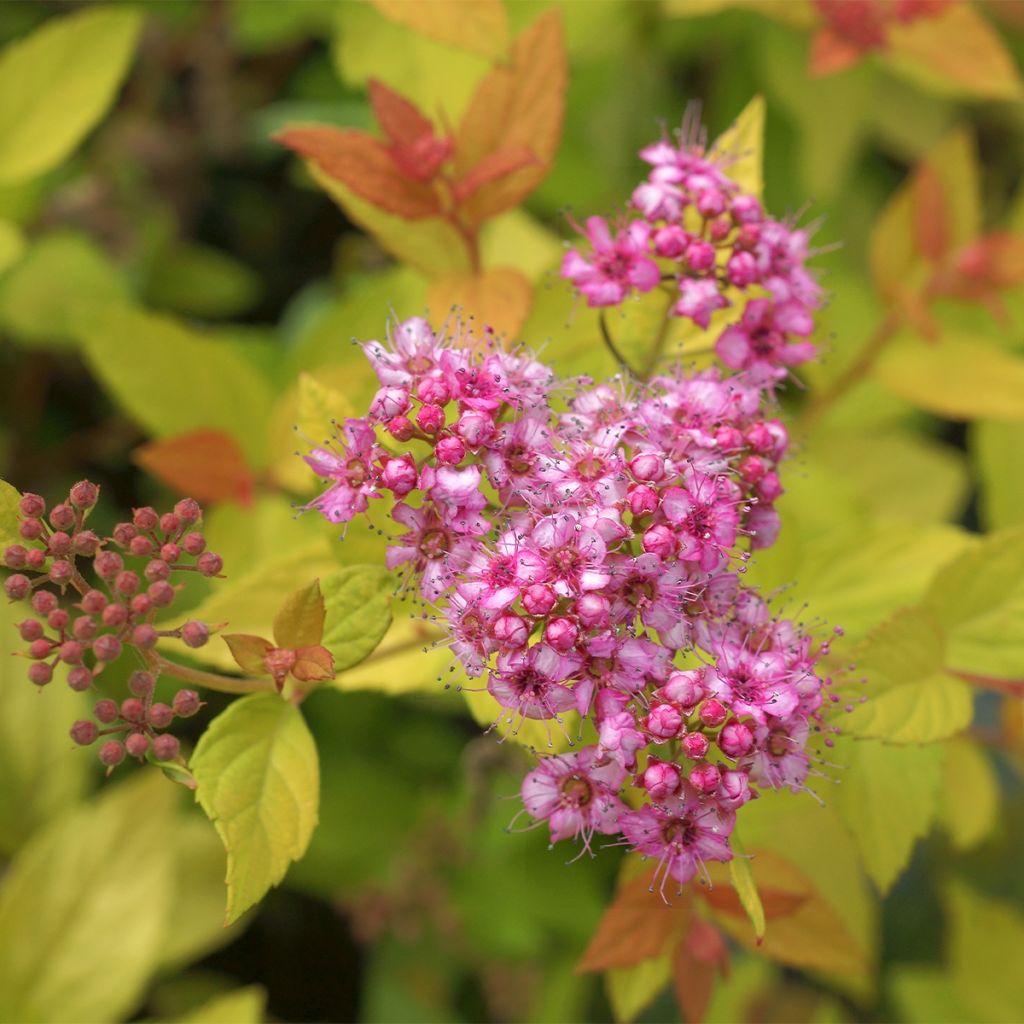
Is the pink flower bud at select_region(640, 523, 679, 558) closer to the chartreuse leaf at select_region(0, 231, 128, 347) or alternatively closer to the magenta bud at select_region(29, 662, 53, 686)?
the magenta bud at select_region(29, 662, 53, 686)

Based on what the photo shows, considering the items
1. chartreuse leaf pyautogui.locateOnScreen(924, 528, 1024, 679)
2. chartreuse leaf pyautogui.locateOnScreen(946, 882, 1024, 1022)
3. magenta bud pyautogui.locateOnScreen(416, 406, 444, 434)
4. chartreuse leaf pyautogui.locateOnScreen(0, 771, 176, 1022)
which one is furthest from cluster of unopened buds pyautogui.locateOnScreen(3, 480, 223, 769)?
chartreuse leaf pyautogui.locateOnScreen(946, 882, 1024, 1022)

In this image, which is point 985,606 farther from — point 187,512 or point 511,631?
point 187,512

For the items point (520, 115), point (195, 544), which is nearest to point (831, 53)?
point (520, 115)

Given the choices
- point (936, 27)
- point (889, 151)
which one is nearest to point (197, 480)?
point (936, 27)

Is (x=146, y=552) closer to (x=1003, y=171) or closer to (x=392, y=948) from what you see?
(x=392, y=948)

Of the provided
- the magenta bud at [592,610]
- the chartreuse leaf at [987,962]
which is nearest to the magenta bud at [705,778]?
the magenta bud at [592,610]

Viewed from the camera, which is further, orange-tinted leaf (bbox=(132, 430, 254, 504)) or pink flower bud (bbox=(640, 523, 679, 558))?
orange-tinted leaf (bbox=(132, 430, 254, 504))
